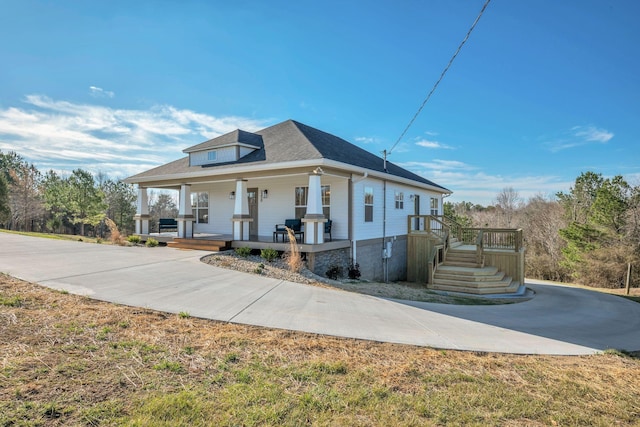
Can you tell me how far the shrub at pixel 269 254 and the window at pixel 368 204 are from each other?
439 cm

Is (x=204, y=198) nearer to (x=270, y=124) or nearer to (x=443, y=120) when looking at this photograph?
(x=270, y=124)

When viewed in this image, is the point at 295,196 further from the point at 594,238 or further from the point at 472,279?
the point at 594,238

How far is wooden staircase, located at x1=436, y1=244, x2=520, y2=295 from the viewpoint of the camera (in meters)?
11.5

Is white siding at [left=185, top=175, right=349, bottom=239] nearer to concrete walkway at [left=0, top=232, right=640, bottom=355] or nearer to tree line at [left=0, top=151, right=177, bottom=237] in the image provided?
concrete walkway at [left=0, top=232, right=640, bottom=355]

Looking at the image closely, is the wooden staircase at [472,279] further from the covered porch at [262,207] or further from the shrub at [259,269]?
the shrub at [259,269]

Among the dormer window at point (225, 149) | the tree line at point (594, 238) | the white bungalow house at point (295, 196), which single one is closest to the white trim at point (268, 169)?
the white bungalow house at point (295, 196)

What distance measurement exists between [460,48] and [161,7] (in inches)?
325

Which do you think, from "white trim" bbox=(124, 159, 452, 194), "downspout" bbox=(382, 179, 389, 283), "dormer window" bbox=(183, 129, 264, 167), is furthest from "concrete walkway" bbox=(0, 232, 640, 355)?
"downspout" bbox=(382, 179, 389, 283)

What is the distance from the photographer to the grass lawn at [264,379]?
264cm

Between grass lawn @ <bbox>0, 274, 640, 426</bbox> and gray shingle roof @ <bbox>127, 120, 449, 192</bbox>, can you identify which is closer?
grass lawn @ <bbox>0, 274, 640, 426</bbox>

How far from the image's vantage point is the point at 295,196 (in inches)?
533

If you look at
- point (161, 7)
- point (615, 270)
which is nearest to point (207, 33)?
point (161, 7)

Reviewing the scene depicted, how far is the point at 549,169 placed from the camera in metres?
29.8

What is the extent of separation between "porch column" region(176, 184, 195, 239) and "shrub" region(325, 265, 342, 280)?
6700 millimetres
